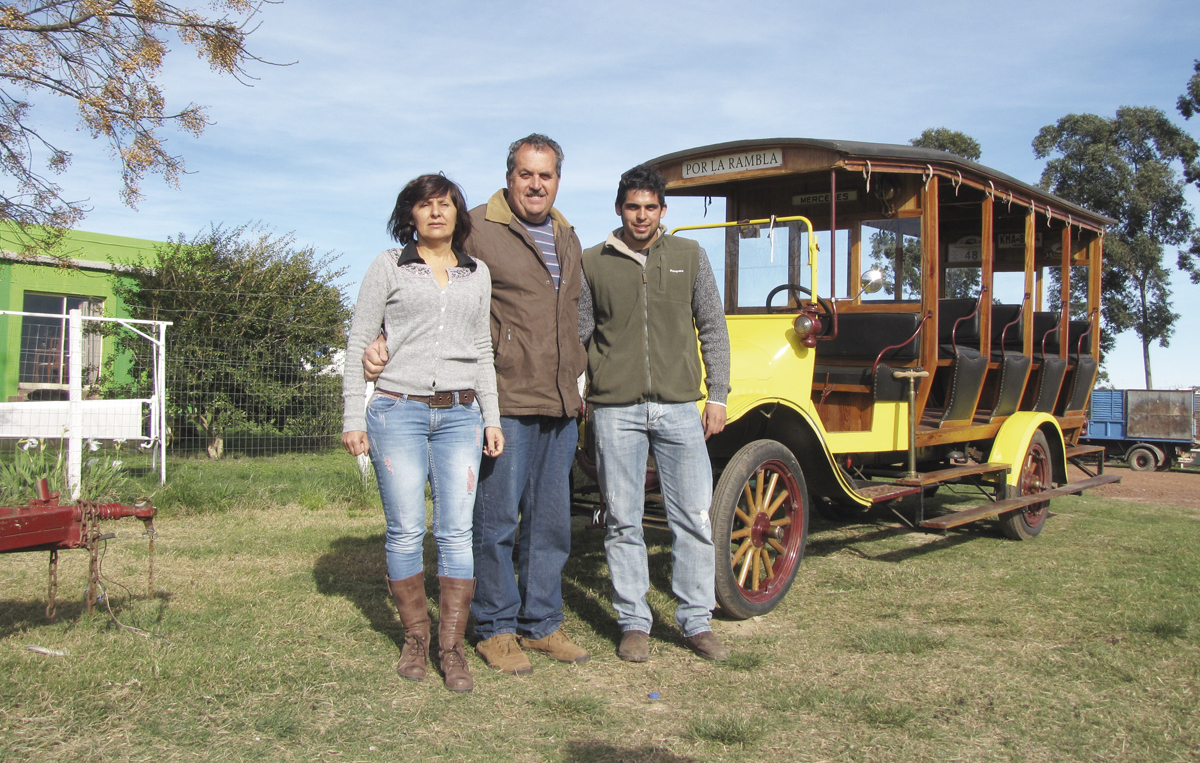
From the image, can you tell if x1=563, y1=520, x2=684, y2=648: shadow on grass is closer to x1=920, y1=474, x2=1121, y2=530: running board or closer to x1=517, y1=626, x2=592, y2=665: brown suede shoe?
x1=517, y1=626, x2=592, y2=665: brown suede shoe

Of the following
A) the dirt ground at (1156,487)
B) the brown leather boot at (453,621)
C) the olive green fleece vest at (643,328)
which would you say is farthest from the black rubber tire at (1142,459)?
the brown leather boot at (453,621)

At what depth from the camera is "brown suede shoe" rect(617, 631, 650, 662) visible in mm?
3717

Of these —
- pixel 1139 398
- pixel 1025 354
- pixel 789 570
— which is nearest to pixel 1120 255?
pixel 1139 398

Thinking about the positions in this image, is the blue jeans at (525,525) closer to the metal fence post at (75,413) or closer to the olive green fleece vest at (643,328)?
the olive green fleece vest at (643,328)

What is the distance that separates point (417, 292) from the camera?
3330 mm

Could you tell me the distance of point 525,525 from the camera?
12.3 feet

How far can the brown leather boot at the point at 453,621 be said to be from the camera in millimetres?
3357

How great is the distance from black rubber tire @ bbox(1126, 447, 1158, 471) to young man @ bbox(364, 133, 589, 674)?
51.4 feet

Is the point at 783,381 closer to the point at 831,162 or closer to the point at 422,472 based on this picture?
the point at 831,162

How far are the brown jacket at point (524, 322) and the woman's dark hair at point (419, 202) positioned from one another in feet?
0.29

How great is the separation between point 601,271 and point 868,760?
2107 mm

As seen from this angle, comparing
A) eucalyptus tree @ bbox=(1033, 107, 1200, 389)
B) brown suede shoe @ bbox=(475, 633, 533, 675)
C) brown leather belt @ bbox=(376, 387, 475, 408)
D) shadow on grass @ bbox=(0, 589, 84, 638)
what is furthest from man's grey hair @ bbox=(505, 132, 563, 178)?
eucalyptus tree @ bbox=(1033, 107, 1200, 389)

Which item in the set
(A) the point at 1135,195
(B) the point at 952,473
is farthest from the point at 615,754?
(A) the point at 1135,195

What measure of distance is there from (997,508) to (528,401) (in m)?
4.05
